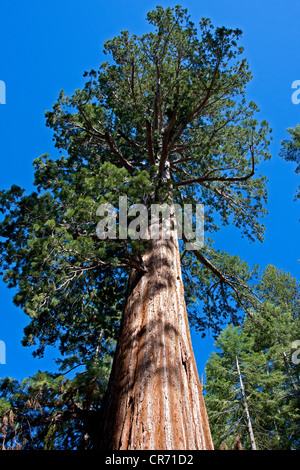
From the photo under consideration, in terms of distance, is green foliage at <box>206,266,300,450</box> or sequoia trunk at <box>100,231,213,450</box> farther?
green foliage at <box>206,266,300,450</box>

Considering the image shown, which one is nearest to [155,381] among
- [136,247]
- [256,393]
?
[136,247]

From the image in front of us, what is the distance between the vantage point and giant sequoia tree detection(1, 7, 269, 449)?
229 centimetres

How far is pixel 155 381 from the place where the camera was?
7.37ft

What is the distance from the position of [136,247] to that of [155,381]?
1.56m

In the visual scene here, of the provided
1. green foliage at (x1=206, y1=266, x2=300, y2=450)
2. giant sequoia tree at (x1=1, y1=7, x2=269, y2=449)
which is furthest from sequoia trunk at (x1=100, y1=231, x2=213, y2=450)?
green foliage at (x1=206, y1=266, x2=300, y2=450)

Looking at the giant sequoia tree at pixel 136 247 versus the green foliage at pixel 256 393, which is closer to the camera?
the giant sequoia tree at pixel 136 247

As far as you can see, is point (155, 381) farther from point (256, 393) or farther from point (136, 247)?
point (256, 393)

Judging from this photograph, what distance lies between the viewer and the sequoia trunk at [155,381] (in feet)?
6.42

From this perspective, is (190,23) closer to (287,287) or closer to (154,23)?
(154,23)

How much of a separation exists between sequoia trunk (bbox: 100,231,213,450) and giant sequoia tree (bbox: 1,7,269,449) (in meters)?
0.01

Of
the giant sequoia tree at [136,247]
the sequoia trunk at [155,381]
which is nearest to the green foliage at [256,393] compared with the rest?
the giant sequoia tree at [136,247]

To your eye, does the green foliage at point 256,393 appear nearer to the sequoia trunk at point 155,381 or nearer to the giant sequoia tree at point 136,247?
the giant sequoia tree at point 136,247

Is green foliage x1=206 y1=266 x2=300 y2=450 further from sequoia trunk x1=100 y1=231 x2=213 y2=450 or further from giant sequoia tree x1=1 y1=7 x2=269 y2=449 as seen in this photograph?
sequoia trunk x1=100 y1=231 x2=213 y2=450

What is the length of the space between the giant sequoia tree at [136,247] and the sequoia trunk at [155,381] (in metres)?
0.01
